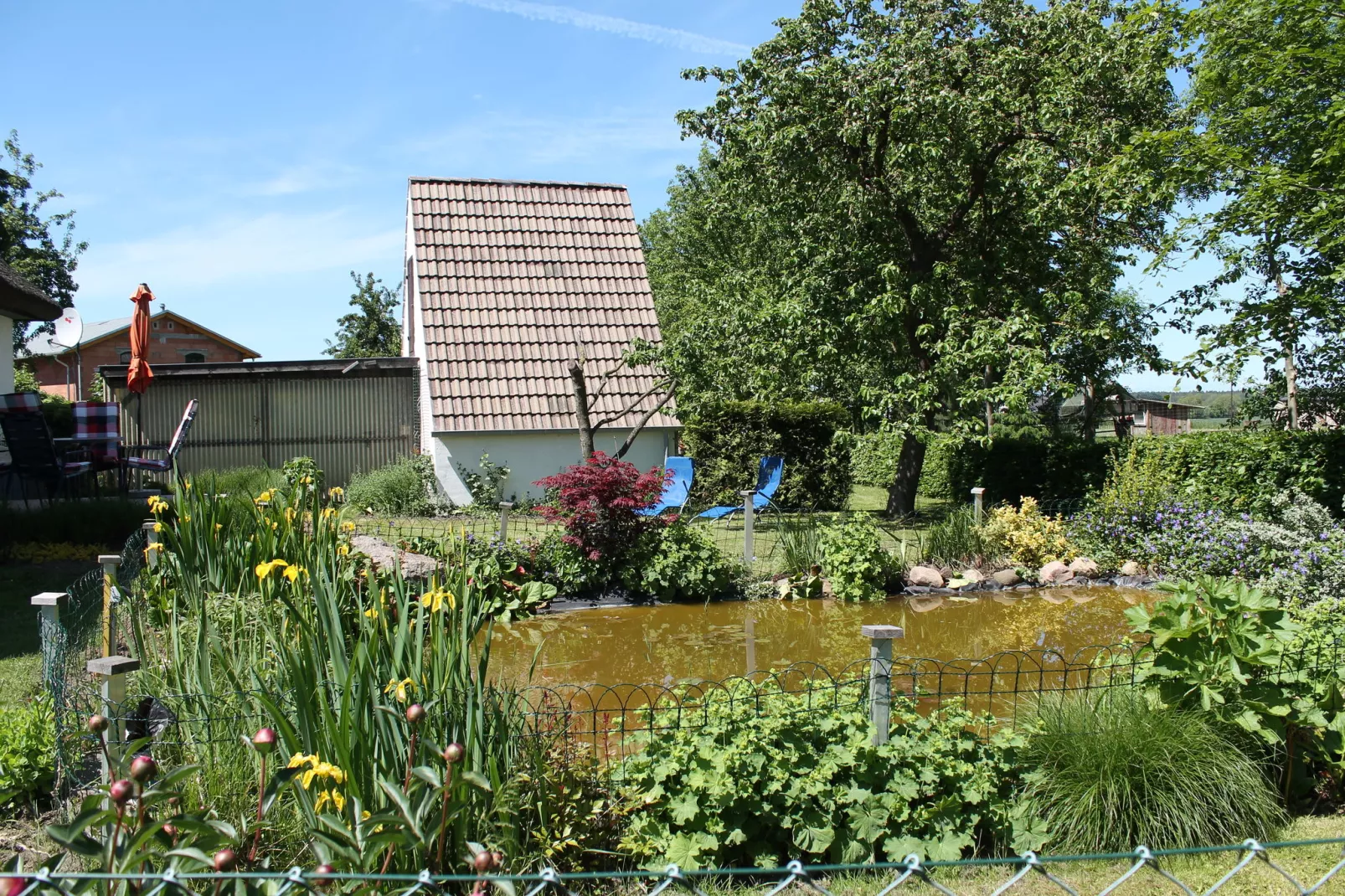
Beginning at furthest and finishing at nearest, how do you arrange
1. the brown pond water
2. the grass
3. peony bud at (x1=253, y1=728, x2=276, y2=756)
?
1. the brown pond water
2. the grass
3. peony bud at (x1=253, y1=728, x2=276, y2=756)

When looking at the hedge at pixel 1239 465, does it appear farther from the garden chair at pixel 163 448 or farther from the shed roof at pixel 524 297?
the garden chair at pixel 163 448

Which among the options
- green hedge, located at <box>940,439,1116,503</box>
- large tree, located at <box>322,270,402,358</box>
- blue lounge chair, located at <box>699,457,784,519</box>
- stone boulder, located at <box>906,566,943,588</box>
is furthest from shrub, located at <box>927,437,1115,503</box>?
large tree, located at <box>322,270,402,358</box>

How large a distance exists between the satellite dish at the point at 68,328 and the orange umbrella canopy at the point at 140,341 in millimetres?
3271

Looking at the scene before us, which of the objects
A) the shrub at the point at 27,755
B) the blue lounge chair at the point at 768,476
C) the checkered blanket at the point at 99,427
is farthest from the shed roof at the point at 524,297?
the shrub at the point at 27,755

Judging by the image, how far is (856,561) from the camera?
376 inches

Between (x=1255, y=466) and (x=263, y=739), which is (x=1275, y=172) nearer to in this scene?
(x=1255, y=466)

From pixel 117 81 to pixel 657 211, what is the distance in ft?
83.6

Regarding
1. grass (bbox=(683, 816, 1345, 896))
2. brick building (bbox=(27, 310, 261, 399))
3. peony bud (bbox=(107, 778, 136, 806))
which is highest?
brick building (bbox=(27, 310, 261, 399))

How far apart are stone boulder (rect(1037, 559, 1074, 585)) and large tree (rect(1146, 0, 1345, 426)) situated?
322 centimetres

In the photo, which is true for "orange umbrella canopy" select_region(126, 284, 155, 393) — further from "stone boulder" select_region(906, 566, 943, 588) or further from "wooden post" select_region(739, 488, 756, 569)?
"stone boulder" select_region(906, 566, 943, 588)

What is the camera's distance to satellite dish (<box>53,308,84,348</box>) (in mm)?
14156

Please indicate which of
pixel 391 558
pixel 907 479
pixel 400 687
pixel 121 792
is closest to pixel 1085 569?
pixel 907 479

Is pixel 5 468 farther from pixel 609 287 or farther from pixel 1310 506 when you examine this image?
pixel 1310 506

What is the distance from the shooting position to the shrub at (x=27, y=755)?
3947mm
